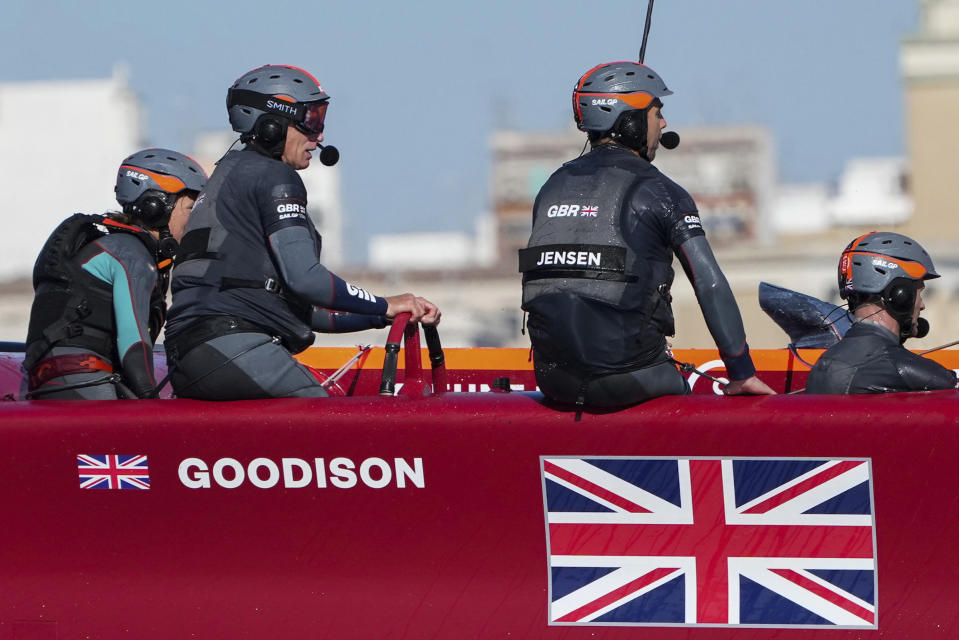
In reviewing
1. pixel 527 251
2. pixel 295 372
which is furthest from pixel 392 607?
pixel 527 251

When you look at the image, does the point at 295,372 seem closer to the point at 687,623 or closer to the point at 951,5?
the point at 687,623

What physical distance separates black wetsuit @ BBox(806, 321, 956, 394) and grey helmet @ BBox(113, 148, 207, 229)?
9.21 ft

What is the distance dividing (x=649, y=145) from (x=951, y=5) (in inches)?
2560

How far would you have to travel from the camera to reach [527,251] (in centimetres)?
529

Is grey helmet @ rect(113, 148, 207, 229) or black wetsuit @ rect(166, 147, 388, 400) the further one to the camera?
grey helmet @ rect(113, 148, 207, 229)

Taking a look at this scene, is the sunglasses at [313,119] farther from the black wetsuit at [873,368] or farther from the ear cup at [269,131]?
the black wetsuit at [873,368]

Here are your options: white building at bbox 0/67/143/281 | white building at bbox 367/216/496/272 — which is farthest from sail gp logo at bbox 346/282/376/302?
white building at bbox 367/216/496/272

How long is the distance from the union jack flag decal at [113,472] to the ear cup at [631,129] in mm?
2031

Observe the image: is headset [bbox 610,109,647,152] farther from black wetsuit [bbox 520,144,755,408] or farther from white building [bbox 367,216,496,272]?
white building [bbox 367,216,496,272]

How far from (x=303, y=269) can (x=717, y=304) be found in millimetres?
1457

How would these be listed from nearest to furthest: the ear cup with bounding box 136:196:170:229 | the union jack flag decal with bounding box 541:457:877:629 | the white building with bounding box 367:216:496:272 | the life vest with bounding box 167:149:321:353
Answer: the union jack flag decal with bounding box 541:457:877:629 < the life vest with bounding box 167:149:321:353 < the ear cup with bounding box 136:196:170:229 < the white building with bounding box 367:216:496:272

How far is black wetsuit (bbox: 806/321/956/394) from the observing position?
5191 mm

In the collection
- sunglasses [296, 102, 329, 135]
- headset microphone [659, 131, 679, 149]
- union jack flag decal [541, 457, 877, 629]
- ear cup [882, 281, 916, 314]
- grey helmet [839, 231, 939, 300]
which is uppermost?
sunglasses [296, 102, 329, 135]

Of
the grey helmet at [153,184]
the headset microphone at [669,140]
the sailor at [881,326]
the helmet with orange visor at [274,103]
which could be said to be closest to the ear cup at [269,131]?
the helmet with orange visor at [274,103]
